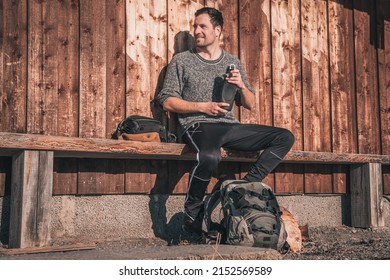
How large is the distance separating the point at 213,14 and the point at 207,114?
1.08m

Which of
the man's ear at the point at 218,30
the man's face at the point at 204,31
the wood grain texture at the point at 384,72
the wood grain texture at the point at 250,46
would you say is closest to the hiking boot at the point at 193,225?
the wood grain texture at the point at 250,46

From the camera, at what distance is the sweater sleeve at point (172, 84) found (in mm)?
5879

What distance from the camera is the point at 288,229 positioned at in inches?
220

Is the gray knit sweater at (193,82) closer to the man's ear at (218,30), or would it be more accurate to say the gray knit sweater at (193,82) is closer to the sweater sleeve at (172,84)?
the sweater sleeve at (172,84)

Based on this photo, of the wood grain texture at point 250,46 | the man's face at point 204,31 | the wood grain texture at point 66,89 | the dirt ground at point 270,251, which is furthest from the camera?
the wood grain texture at point 250,46

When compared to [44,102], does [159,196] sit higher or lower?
lower

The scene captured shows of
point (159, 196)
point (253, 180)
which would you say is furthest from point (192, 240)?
point (253, 180)

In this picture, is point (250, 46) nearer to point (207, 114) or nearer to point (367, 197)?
point (207, 114)

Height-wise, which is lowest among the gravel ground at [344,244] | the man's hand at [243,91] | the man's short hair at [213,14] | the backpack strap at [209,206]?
the gravel ground at [344,244]

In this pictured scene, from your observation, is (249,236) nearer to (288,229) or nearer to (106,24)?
(288,229)

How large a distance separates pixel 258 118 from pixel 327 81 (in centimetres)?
126

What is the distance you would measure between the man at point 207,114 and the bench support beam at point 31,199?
1.34 m

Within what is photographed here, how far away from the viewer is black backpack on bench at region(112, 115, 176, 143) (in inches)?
220
